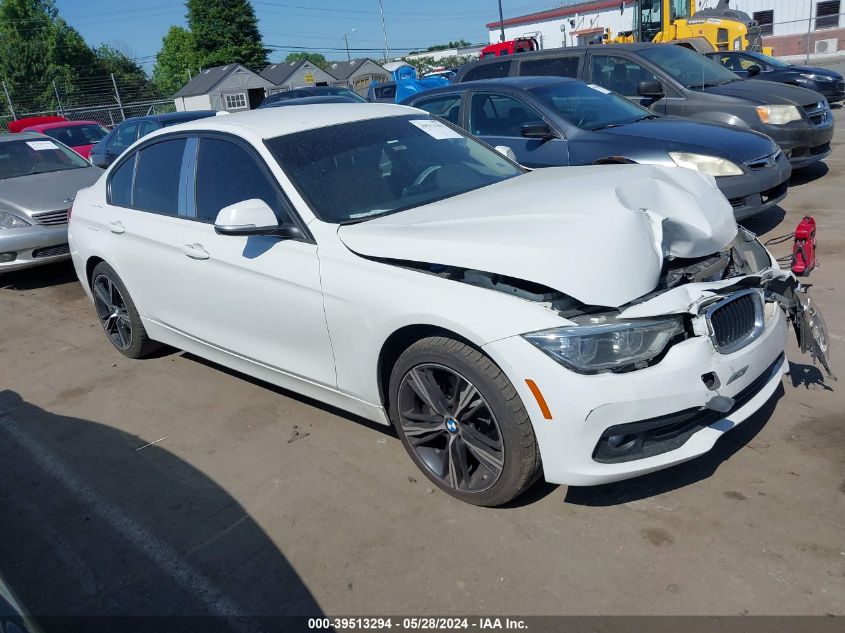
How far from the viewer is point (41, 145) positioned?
9.22 meters

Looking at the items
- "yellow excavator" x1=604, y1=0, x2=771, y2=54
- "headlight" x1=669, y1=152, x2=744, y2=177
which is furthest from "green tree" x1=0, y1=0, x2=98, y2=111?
"headlight" x1=669, y1=152, x2=744, y2=177

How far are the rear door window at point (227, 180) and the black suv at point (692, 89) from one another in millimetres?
5800

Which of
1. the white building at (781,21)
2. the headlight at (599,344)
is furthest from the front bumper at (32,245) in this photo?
the white building at (781,21)

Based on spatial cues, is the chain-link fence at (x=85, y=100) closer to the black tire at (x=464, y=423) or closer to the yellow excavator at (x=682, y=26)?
the yellow excavator at (x=682, y=26)

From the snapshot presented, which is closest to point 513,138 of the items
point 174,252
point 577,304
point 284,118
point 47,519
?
point 284,118

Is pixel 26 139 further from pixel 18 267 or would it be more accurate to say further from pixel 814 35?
pixel 814 35

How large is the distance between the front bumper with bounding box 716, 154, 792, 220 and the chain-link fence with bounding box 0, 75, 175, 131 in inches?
1211

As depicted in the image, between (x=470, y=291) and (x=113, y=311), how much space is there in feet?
11.4

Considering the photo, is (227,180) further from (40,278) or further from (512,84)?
(40,278)

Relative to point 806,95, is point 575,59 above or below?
above

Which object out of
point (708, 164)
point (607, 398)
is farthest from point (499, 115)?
point (607, 398)

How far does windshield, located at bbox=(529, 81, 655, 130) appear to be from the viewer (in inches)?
276

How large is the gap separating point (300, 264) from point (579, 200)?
4.44 ft

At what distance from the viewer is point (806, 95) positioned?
9.23m
